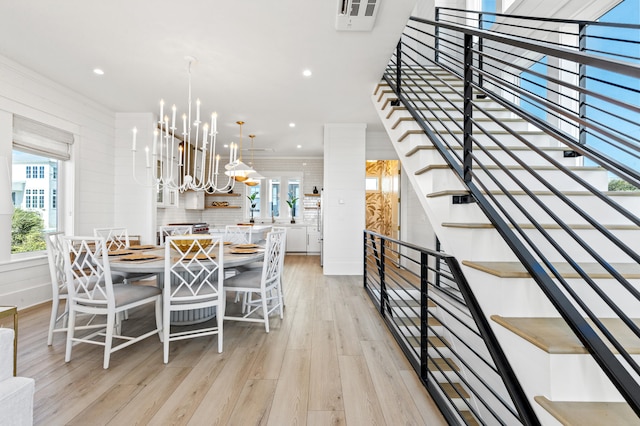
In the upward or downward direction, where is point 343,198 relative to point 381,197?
downward

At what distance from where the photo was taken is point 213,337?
275cm

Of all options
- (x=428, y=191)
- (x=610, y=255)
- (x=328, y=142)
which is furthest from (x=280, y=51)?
(x=610, y=255)

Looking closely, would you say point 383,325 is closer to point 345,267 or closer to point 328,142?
point 345,267

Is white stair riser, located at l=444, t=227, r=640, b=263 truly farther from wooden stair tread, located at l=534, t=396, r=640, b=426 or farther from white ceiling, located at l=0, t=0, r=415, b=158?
white ceiling, located at l=0, t=0, r=415, b=158

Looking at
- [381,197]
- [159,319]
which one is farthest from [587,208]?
[381,197]

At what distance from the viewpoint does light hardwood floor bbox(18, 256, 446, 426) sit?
1.69 meters

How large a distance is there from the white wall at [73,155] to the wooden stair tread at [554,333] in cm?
477

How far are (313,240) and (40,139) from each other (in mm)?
5771

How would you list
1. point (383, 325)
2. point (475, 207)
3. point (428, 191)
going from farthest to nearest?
1. point (383, 325)
2. point (428, 191)
3. point (475, 207)

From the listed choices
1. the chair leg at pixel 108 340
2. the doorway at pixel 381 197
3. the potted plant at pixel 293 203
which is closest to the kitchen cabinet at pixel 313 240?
the potted plant at pixel 293 203

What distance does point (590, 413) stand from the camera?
3.08 ft

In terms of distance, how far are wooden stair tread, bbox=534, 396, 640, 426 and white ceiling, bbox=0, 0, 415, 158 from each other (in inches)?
109

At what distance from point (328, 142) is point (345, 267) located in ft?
7.71

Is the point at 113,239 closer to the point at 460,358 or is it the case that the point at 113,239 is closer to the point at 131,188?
the point at 131,188
